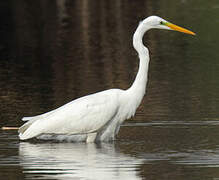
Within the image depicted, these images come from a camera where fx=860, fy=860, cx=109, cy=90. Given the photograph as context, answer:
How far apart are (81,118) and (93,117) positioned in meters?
0.18

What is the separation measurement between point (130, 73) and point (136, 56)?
302 centimetres

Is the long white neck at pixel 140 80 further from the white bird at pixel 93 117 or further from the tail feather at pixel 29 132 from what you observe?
the tail feather at pixel 29 132

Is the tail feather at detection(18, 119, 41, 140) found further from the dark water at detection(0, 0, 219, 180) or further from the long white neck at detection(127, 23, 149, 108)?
the long white neck at detection(127, 23, 149, 108)

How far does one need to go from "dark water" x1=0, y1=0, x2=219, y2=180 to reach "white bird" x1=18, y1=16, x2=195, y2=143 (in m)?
0.21

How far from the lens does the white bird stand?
39.0 feet

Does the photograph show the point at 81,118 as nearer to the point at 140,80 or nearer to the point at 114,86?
the point at 140,80

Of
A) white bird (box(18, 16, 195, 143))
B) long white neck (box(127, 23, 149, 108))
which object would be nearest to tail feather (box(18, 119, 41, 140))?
white bird (box(18, 16, 195, 143))

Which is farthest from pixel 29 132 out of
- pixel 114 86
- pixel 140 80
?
pixel 114 86

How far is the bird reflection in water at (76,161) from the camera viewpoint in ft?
32.5

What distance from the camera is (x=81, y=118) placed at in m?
12.0

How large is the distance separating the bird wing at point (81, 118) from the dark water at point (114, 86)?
0.75ft

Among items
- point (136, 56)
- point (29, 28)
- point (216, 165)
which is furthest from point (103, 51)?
point (216, 165)

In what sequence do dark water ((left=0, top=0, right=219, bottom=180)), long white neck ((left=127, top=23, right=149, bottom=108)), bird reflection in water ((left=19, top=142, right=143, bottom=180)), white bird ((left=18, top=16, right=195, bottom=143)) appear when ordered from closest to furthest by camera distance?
1. bird reflection in water ((left=19, top=142, right=143, bottom=180))
2. dark water ((left=0, top=0, right=219, bottom=180))
3. white bird ((left=18, top=16, right=195, bottom=143))
4. long white neck ((left=127, top=23, right=149, bottom=108))

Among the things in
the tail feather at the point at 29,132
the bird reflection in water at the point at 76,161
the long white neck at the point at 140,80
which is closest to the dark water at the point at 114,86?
the bird reflection in water at the point at 76,161
